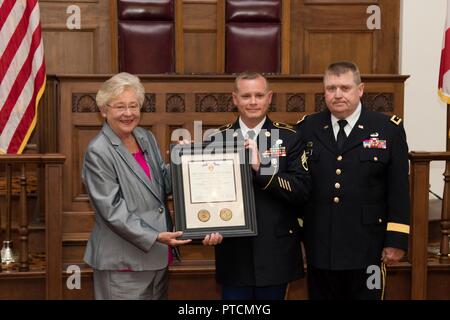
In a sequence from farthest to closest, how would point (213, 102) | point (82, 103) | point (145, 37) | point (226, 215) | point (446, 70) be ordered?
point (145, 37) < point (446, 70) < point (213, 102) < point (82, 103) < point (226, 215)

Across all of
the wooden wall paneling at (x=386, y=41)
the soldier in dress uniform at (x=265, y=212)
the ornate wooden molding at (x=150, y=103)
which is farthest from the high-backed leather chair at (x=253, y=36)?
the soldier in dress uniform at (x=265, y=212)

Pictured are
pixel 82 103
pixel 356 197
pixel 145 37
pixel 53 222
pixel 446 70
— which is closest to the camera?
pixel 356 197

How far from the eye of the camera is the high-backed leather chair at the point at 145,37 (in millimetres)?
5824

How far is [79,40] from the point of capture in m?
5.93

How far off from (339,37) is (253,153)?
12.4 ft

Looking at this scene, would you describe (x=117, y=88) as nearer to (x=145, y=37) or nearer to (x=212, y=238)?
(x=212, y=238)

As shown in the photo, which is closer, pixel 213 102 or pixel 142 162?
pixel 142 162

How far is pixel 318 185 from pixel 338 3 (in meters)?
3.63

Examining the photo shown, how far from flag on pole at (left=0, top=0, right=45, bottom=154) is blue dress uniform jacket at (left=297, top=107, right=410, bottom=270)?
2.32 meters

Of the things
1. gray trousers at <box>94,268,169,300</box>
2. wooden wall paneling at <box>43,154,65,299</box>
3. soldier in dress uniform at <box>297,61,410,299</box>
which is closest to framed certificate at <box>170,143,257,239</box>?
gray trousers at <box>94,268,169,300</box>

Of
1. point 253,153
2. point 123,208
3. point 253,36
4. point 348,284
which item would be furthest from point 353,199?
point 253,36

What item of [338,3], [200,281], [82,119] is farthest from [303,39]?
[200,281]

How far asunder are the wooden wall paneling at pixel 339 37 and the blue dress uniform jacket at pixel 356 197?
3.32 metres

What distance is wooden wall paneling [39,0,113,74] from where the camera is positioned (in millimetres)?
5828
